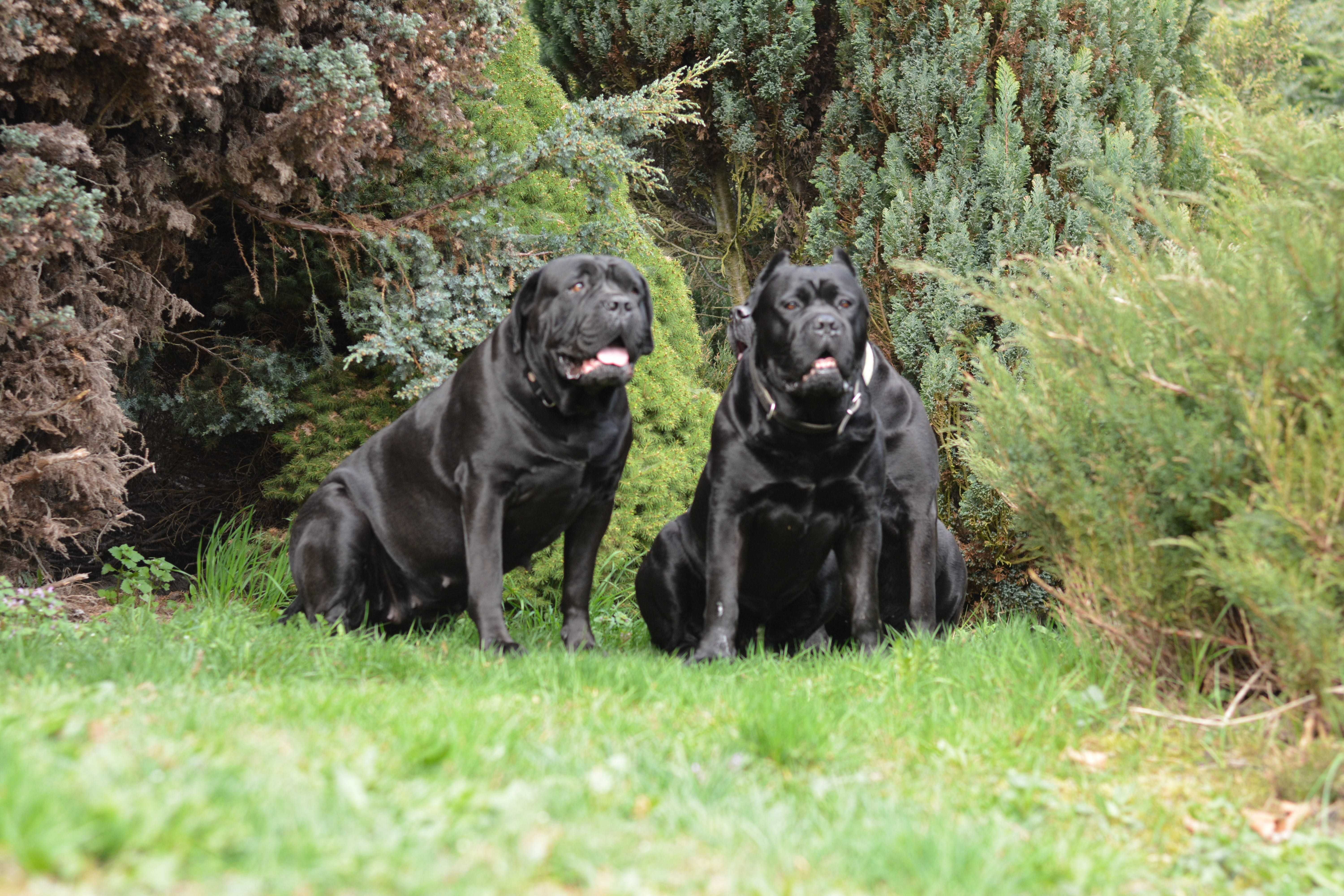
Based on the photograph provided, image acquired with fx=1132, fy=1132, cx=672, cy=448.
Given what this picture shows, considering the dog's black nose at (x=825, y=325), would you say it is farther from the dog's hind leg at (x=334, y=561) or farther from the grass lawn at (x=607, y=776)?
the dog's hind leg at (x=334, y=561)

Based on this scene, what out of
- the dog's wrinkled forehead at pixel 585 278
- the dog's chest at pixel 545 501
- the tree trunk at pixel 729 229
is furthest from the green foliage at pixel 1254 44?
the dog's chest at pixel 545 501

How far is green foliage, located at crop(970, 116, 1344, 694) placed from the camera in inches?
117

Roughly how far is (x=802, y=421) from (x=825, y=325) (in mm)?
387

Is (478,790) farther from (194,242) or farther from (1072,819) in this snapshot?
(194,242)

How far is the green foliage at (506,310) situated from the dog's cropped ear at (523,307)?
1429 millimetres

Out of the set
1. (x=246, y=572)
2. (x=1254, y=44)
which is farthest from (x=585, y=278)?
(x=1254, y=44)

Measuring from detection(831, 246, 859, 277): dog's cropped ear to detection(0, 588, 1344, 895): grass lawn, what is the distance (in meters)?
1.51

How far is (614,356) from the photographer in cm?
420

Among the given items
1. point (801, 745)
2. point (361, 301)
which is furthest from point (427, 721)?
point (361, 301)

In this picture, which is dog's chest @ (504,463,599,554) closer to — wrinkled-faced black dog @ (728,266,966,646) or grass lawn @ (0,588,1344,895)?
grass lawn @ (0,588,1344,895)

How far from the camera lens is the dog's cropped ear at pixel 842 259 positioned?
4566mm

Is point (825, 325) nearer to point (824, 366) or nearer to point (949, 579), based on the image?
point (824, 366)

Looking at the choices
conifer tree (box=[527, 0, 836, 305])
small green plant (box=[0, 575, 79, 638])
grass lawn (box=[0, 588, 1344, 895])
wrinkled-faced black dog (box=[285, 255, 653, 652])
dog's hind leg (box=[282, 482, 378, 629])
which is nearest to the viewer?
grass lawn (box=[0, 588, 1344, 895])

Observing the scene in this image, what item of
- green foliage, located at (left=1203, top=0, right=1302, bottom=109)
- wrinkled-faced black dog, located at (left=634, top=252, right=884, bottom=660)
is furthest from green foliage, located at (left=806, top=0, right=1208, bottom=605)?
green foliage, located at (left=1203, top=0, right=1302, bottom=109)
